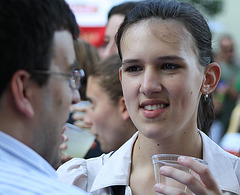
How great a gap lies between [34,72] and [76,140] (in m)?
1.58

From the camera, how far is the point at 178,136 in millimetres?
2385

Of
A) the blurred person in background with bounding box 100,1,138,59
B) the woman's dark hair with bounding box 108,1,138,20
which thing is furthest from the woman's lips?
the woman's dark hair with bounding box 108,1,138,20

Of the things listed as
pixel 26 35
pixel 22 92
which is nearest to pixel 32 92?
pixel 22 92

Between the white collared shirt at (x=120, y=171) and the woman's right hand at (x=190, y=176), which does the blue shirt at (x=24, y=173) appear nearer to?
the woman's right hand at (x=190, y=176)

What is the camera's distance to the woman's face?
2.23m

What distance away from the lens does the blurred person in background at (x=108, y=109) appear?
10.9ft

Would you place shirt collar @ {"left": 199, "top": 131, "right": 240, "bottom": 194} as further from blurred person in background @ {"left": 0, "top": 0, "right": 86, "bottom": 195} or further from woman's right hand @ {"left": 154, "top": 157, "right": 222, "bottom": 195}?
blurred person in background @ {"left": 0, "top": 0, "right": 86, "bottom": 195}

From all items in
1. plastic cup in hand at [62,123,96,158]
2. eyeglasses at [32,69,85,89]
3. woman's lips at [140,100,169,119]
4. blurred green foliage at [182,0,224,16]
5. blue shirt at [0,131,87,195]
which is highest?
eyeglasses at [32,69,85,89]

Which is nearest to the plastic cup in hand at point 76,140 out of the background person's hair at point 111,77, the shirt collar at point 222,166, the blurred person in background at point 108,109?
the blurred person in background at point 108,109

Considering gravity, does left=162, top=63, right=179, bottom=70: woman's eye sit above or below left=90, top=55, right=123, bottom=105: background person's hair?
above

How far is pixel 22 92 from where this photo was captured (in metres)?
1.58

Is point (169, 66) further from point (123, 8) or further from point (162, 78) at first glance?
point (123, 8)

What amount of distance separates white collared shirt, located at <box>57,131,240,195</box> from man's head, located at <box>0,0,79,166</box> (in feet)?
2.34

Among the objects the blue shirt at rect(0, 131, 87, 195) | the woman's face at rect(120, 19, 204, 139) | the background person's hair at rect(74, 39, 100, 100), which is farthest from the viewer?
the background person's hair at rect(74, 39, 100, 100)
